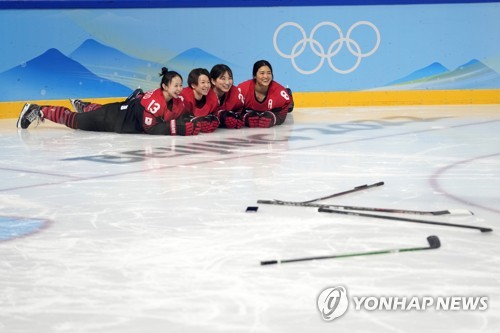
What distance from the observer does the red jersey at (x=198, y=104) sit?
8.41 metres

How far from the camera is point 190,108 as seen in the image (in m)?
8.47

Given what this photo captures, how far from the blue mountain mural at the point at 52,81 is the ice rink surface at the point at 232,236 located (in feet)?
9.37

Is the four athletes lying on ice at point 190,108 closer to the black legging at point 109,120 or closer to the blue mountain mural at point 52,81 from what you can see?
the black legging at point 109,120

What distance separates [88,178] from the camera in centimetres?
576

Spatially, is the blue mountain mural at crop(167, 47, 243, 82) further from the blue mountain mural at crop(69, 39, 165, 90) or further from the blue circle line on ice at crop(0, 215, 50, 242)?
the blue circle line on ice at crop(0, 215, 50, 242)

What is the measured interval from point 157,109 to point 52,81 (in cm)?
238

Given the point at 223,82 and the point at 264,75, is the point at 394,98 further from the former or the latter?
the point at 223,82

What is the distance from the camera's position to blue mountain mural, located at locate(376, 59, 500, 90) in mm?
10773

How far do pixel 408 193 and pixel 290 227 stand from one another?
112 cm

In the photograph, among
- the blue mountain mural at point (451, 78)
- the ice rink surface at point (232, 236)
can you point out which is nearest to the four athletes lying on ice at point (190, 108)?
the ice rink surface at point (232, 236)

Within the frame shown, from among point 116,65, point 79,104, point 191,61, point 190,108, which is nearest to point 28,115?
point 79,104

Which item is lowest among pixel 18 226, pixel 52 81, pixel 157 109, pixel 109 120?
pixel 18 226

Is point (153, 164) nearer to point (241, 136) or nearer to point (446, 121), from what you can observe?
point (241, 136)

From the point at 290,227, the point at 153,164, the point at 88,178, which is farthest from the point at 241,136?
the point at 290,227
